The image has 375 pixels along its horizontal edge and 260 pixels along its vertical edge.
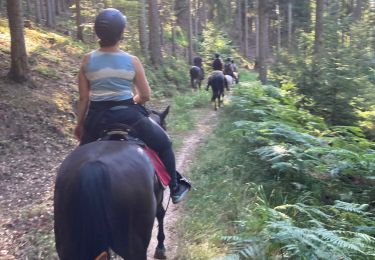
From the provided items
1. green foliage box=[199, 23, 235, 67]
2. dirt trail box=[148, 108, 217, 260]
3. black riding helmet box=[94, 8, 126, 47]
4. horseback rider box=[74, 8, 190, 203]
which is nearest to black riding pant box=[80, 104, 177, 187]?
horseback rider box=[74, 8, 190, 203]

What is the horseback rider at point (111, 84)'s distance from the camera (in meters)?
4.20

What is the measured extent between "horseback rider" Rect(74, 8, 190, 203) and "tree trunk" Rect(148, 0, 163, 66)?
18.8m

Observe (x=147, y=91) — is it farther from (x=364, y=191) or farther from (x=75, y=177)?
(x=364, y=191)

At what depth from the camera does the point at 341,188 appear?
684 cm

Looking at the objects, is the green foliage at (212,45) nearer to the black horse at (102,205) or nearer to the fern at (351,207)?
the fern at (351,207)

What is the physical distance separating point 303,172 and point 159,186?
3.47 meters

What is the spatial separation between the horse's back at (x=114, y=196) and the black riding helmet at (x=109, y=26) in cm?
111

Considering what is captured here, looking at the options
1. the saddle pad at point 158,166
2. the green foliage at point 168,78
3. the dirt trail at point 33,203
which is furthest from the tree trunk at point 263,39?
the saddle pad at point 158,166

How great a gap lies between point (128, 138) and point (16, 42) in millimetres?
8918

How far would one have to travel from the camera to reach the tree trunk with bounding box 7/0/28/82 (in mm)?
11539

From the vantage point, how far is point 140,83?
4523 mm

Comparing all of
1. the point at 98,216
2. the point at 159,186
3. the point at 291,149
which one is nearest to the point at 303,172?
the point at 291,149

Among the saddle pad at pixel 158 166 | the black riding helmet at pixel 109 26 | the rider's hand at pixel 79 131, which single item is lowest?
the saddle pad at pixel 158 166

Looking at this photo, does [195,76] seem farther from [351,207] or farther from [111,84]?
[111,84]
